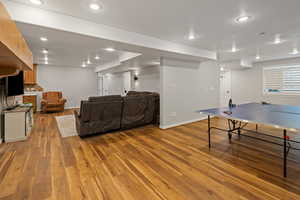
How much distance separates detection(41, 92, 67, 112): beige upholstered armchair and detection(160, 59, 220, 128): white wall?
5.53m

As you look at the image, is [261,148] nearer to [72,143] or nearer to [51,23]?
[72,143]

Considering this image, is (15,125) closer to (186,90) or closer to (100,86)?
(186,90)

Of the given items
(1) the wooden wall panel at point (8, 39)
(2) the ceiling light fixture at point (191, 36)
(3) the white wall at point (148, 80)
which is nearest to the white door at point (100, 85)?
(3) the white wall at point (148, 80)

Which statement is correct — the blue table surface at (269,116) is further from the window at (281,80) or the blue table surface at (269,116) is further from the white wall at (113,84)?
the white wall at (113,84)

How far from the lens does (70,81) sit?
837 cm

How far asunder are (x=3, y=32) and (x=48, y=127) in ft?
15.5

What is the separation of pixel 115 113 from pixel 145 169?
81.9 inches

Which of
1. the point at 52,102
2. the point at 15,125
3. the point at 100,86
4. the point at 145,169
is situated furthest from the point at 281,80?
the point at 52,102

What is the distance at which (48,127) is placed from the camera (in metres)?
4.48

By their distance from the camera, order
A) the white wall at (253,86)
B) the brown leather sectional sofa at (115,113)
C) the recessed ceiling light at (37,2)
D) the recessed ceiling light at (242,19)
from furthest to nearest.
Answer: the white wall at (253,86) < the brown leather sectional sofa at (115,113) < the recessed ceiling light at (242,19) < the recessed ceiling light at (37,2)

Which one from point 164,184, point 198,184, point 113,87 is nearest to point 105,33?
point 164,184

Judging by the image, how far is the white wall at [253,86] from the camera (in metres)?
6.04

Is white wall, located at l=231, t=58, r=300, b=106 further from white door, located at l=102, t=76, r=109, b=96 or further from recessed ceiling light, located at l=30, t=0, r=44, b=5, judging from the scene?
recessed ceiling light, located at l=30, t=0, r=44, b=5

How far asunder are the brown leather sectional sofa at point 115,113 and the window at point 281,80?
5.65 meters
